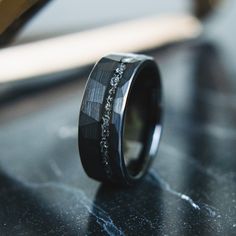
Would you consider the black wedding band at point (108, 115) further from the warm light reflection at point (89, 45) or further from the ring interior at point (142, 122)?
the warm light reflection at point (89, 45)

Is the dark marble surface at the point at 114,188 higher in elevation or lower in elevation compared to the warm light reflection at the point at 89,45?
lower

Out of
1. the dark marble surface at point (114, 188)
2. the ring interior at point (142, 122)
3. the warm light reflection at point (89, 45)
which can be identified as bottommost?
the dark marble surface at point (114, 188)

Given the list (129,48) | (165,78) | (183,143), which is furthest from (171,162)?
(129,48)

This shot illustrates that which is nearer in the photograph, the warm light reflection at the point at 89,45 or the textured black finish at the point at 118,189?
the textured black finish at the point at 118,189

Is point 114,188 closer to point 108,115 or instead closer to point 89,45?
point 108,115

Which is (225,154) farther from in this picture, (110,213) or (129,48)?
(129,48)

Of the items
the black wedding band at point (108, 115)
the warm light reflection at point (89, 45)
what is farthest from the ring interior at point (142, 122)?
the warm light reflection at point (89, 45)

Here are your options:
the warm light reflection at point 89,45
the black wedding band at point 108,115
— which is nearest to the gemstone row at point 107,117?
the black wedding band at point 108,115

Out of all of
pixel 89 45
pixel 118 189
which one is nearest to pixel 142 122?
pixel 118 189

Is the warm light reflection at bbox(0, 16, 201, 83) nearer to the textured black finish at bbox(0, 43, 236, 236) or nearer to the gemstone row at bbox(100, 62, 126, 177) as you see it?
the textured black finish at bbox(0, 43, 236, 236)
